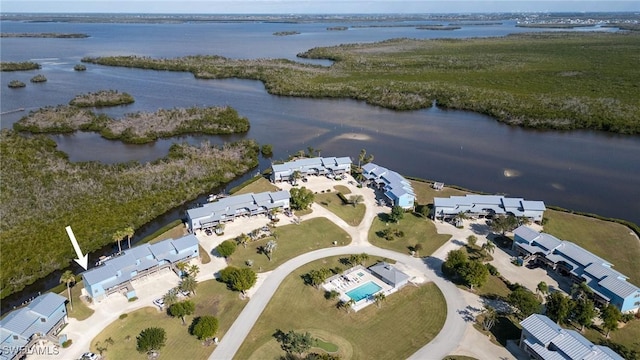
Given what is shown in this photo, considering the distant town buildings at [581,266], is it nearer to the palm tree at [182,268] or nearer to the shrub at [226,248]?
the shrub at [226,248]

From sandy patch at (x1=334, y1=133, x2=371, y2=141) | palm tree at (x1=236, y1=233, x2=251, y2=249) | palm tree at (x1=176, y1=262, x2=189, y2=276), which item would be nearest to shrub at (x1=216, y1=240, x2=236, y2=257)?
palm tree at (x1=236, y1=233, x2=251, y2=249)

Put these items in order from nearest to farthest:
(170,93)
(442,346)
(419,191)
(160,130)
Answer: (442,346)
(419,191)
(160,130)
(170,93)

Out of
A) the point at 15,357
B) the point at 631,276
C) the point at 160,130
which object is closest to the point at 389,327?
the point at 631,276

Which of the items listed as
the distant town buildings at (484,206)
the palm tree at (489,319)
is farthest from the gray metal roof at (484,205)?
the palm tree at (489,319)

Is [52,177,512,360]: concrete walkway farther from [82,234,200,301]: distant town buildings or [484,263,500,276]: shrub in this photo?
[484,263,500,276]: shrub

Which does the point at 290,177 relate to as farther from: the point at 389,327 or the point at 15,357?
the point at 15,357

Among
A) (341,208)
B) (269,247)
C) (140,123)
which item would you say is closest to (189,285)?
(269,247)

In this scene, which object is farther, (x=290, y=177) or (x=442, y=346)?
(x=290, y=177)
